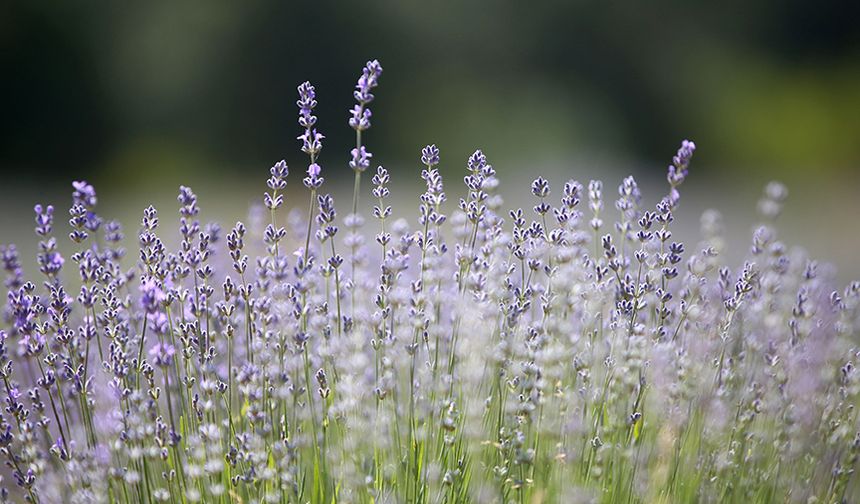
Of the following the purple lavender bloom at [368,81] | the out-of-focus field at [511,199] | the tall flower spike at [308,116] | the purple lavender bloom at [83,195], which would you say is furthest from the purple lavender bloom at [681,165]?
the out-of-focus field at [511,199]

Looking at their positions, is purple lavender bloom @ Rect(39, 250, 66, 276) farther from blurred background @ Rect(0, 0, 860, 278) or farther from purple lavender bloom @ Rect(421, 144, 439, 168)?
blurred background @ Rect(0, 0, 860, 278)

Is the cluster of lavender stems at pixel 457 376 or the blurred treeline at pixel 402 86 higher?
the blurred treeline at pixel 402 86

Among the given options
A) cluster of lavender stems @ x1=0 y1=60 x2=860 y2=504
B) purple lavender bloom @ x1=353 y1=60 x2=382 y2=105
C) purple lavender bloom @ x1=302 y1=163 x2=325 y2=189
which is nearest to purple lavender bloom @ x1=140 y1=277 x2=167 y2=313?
cluster of lavender stems @ x1=0 y1=60 x2=860 y2=504

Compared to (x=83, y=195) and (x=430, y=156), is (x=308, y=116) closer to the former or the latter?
(x=430, y=156)

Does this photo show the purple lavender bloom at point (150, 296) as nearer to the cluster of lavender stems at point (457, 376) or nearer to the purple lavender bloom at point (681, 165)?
the cluster of lavender stems at point (457, 376)

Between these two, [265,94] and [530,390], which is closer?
[530,390]

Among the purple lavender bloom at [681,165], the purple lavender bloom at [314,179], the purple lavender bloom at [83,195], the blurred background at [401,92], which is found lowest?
the purple lavender bloom at [83,195]

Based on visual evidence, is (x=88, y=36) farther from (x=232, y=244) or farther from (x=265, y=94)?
(x=232, y=244)

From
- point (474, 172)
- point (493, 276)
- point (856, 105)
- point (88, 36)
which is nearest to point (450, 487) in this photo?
point (493, 276)
